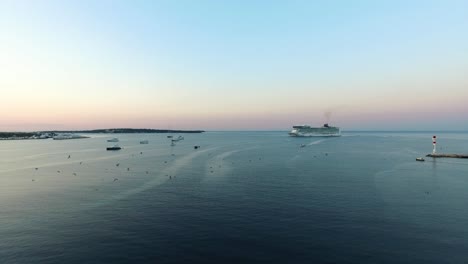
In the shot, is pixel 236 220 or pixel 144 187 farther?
pixel 144 187

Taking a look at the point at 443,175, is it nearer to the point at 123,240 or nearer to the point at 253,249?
the point at 253,249

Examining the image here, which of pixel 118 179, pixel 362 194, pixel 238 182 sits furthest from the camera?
pixel 118 179

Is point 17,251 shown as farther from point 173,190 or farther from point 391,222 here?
point 391,222

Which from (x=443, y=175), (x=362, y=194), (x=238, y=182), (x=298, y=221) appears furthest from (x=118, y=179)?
(x=443, y=175)

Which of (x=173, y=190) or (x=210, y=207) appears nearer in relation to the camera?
(x=210, y=207)

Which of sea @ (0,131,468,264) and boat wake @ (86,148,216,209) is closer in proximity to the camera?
sea @ (0,131,468,264)

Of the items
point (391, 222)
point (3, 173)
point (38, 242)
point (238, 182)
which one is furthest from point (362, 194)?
point (3, 173)

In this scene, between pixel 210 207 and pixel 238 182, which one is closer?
pixel 210 207

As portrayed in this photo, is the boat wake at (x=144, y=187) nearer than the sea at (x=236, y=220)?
No

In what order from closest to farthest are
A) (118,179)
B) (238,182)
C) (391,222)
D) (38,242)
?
(38,242), (391,222), (238,182), (118,179)
